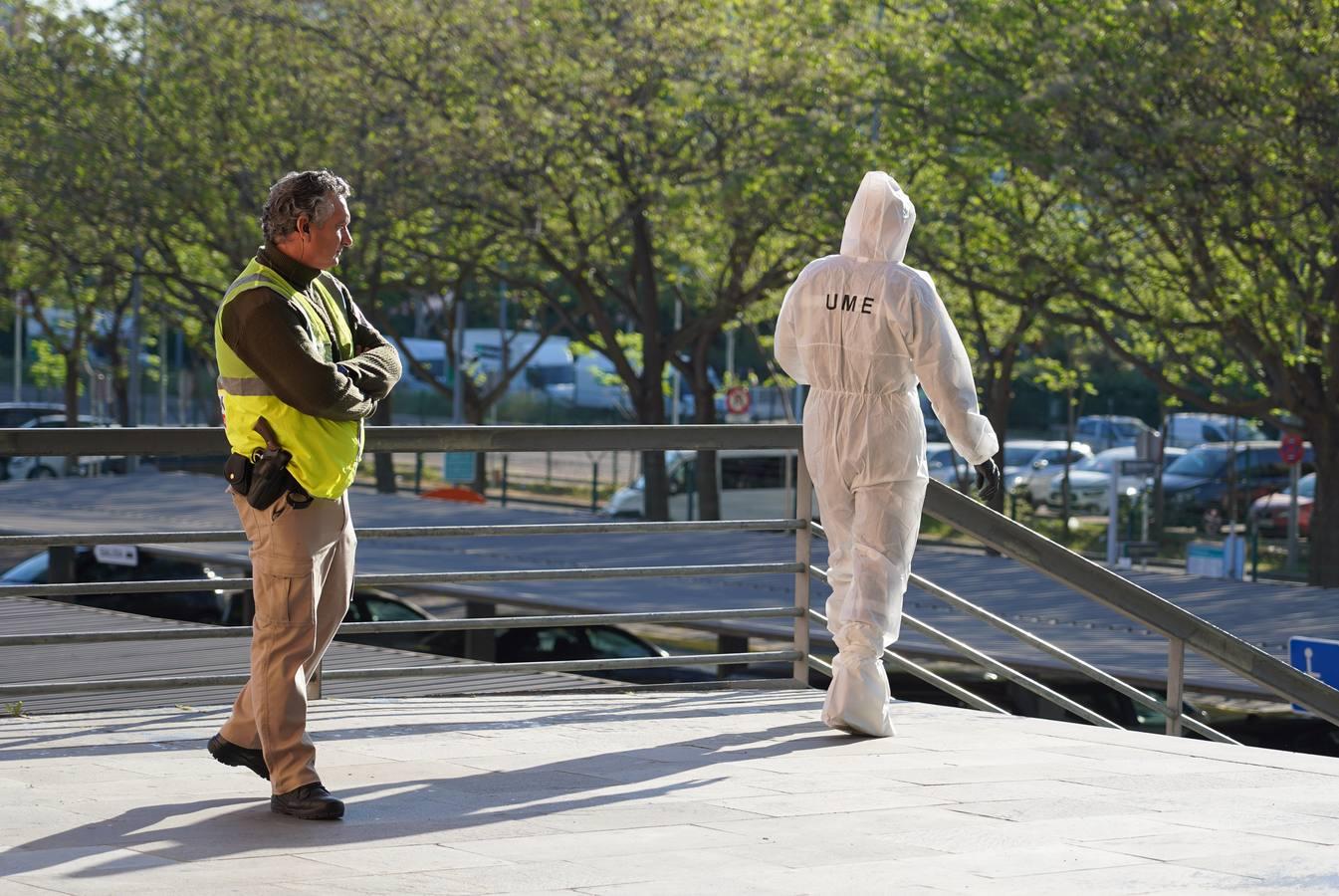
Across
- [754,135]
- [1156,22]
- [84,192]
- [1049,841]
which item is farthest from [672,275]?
[1049,841]

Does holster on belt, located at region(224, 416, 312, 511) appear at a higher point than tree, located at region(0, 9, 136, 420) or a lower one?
lower

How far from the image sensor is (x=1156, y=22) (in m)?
19.5

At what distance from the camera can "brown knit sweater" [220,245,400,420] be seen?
4547 millimetres

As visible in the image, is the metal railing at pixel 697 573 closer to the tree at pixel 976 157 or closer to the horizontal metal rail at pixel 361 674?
the horizontal metal rail at pixel 361 674

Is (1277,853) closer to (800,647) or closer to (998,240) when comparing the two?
(800,647)

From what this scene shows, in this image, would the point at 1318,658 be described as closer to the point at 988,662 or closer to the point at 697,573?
the point at 988,662

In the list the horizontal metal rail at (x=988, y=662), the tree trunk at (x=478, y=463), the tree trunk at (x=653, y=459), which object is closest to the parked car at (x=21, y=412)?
the tree trunk at (x=478, y=463)

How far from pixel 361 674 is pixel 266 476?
2039mm

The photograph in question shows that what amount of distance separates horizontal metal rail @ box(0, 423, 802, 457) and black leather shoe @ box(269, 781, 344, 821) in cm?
155

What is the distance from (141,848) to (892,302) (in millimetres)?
3109

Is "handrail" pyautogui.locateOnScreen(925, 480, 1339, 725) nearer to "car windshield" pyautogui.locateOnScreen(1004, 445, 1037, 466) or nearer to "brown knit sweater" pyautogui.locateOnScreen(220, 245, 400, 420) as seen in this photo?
"brown knit sweater" pyautogui.locateOnScreen(220, 245, 400, 420)

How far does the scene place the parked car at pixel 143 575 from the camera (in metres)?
16.7

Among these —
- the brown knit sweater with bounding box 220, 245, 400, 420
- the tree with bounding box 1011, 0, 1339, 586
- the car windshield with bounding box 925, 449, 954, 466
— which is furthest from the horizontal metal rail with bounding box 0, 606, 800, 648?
the car windshield with bounding box 925, 449, 954, 466

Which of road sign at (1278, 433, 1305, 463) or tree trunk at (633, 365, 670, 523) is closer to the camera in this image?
road sign at (1278, 433, 1305, 463)
